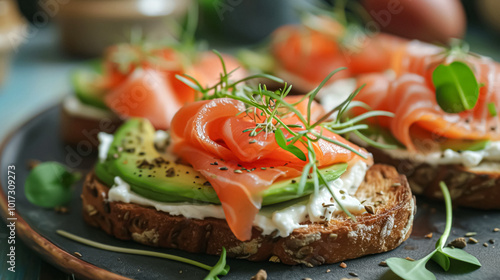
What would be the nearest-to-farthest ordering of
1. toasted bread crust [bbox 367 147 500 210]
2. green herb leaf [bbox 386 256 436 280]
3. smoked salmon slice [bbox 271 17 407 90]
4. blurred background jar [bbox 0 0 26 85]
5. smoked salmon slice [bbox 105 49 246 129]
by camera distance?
1. green herb leaf [bbox 386 256 436 280]
2. toasted bread crust [bbox 367 147 500 210]
3. smoked salmon slice [bbox 105 49 246 129]
4. smoked salmon slice [bbox 271 17 407 90]
5. blurred background jar [bbox 0 0 26 85]

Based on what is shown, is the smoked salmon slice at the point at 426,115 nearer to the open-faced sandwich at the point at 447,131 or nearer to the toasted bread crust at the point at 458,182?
the open-faced sandwich at the point at 447,131

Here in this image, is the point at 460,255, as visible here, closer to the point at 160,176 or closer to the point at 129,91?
the point at 160,176

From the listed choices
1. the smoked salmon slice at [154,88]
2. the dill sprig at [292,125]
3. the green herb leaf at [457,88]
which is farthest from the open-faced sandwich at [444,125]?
the smoked salmon slice at [154,88]

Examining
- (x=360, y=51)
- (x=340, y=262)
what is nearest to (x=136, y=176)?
(x=340, y=262)

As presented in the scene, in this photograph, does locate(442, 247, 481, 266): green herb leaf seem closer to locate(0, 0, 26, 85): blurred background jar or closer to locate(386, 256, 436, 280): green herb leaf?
locate(386, 256, 436, 280): green herb leaf

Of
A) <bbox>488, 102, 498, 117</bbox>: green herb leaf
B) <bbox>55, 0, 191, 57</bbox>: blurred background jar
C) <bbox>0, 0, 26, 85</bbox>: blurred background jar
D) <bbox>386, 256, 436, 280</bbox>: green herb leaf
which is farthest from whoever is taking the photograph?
<bbox>55, 0, 191, 57</bbox>: blurred background jar

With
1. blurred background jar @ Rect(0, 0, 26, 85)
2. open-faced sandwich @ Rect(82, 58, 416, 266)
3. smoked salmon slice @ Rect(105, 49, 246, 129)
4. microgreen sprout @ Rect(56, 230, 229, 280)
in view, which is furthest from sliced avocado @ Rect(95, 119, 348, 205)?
blurred background jar @ Rect(0, 0, 26, 85)
